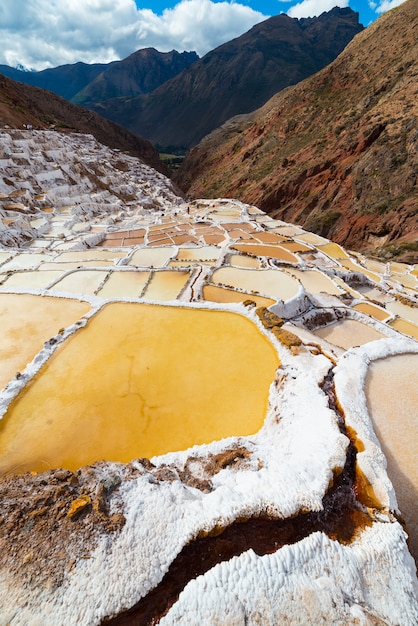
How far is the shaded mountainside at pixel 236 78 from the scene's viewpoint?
112375 mm

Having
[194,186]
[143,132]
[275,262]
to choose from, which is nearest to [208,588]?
[275,262]

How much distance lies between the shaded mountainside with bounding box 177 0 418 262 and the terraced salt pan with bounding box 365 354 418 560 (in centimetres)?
2058

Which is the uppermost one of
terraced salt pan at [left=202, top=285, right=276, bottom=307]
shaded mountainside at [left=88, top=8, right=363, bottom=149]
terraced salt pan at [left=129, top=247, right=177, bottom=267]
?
shaded mountainside at [left=88, top=8, right=363, bottom=149]

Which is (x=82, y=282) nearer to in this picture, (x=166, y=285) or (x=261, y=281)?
(x=166, y=285)

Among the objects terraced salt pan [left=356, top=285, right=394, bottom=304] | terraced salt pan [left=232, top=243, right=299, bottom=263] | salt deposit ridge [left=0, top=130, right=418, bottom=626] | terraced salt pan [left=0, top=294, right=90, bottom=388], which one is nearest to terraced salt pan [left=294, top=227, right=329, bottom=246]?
terraced salt pan [left=232, top=243, right=299, bottom=263]

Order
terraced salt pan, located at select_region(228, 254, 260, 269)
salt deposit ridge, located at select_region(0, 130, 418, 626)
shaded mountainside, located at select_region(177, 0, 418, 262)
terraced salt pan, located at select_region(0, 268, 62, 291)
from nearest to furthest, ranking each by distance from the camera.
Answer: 1. salt deposit ridge, located at select_region(0, 130, 418, 626)
2. terraced salt pan, located at select_region(0, 268, 62, 291)
3. terraced salt pan, located at select_region(228, 254, 260, 269)
4. shaded mountainside, located at select_region(177, 0, 418, 262)

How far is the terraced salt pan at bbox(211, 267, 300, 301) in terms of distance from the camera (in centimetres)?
1119

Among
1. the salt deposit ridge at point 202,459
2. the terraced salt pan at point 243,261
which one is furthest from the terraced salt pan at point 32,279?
the terraced salt pan at point 243,261

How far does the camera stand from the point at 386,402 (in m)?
5.52

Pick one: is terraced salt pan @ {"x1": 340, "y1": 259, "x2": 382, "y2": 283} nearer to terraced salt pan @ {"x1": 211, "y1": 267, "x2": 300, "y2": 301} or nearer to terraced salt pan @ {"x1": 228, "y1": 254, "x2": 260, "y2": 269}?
terraced salt pan @ {"x1": 228, "y1": 254, "x2": 260, "y2": 269}

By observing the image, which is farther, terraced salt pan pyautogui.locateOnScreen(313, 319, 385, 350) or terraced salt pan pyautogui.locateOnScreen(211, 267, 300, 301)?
terraced salt pan pyautogui.locateOnScreen(211, 267, 300, 301)

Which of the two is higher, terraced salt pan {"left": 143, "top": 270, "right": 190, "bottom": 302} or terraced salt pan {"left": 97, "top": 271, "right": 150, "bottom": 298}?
terraced salt pan {"left": 143, "top": 270, "right": 190, "bottom": 302}

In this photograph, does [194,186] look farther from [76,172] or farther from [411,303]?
[411,303]

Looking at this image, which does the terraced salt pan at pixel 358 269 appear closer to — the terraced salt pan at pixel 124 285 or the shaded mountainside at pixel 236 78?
the terraced salt pan at pixel 124 285
